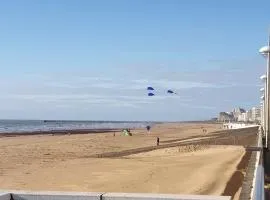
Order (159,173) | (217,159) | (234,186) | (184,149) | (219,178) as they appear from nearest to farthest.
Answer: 1. (234,186)
2. (219,178)
3. (159,173)
4. (217,159)
5. (184,149)

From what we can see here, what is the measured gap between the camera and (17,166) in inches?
1061

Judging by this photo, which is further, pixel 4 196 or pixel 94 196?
pixel 4 196

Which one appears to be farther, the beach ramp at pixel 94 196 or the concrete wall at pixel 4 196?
the concrete wall at pixel 4 196

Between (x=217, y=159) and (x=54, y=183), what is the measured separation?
9631mm

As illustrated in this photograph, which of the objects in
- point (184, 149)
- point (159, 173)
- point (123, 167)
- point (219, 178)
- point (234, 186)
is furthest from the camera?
point (184, 149)

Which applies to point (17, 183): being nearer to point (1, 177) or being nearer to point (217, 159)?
point (1, 177)

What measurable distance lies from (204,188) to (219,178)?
7.64 ft

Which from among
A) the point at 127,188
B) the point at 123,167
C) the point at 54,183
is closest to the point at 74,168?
the point at 123,167

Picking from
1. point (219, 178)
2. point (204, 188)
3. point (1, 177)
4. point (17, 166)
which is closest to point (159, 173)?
point (219, 178)

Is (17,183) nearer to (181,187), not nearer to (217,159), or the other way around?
(181,187)

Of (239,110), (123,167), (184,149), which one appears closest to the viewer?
(123,167)

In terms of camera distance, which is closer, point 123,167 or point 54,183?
point 54,183

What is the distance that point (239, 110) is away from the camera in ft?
634

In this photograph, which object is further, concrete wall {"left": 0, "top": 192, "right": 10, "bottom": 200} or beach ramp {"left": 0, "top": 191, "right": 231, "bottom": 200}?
concrete wall {"left": 0, "top": 192, "right": 10, "bottom": 200}
